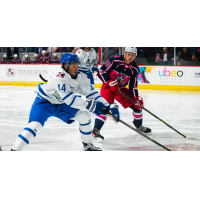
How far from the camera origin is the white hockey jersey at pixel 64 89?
2543mm

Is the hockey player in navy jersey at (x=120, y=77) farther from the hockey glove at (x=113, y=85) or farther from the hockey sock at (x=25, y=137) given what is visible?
the hockey sock at (x=25, y=137)

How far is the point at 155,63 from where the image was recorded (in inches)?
345

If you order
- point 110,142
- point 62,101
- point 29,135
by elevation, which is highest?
point 62,101

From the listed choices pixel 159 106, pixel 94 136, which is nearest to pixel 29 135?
pixel 94 136

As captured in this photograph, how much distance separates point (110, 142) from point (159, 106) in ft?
8.60

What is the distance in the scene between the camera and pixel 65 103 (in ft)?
9.11

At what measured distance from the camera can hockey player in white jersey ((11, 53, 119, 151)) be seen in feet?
8.24

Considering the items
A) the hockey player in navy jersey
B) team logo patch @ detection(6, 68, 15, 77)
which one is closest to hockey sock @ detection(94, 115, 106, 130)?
the hockey player in navy jersey

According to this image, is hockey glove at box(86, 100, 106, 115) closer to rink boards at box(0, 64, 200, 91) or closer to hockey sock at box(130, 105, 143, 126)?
hockey sock at box(130, 105, 143, 126)

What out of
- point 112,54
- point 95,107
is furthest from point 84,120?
point 112,54

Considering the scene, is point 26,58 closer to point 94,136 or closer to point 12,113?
point 12,113

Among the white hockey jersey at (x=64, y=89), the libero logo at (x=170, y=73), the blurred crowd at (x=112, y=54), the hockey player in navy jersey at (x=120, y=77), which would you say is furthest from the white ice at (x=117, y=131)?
the blurred crowd at (x=112, y=54)

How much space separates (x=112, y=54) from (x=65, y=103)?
22.4 ft
